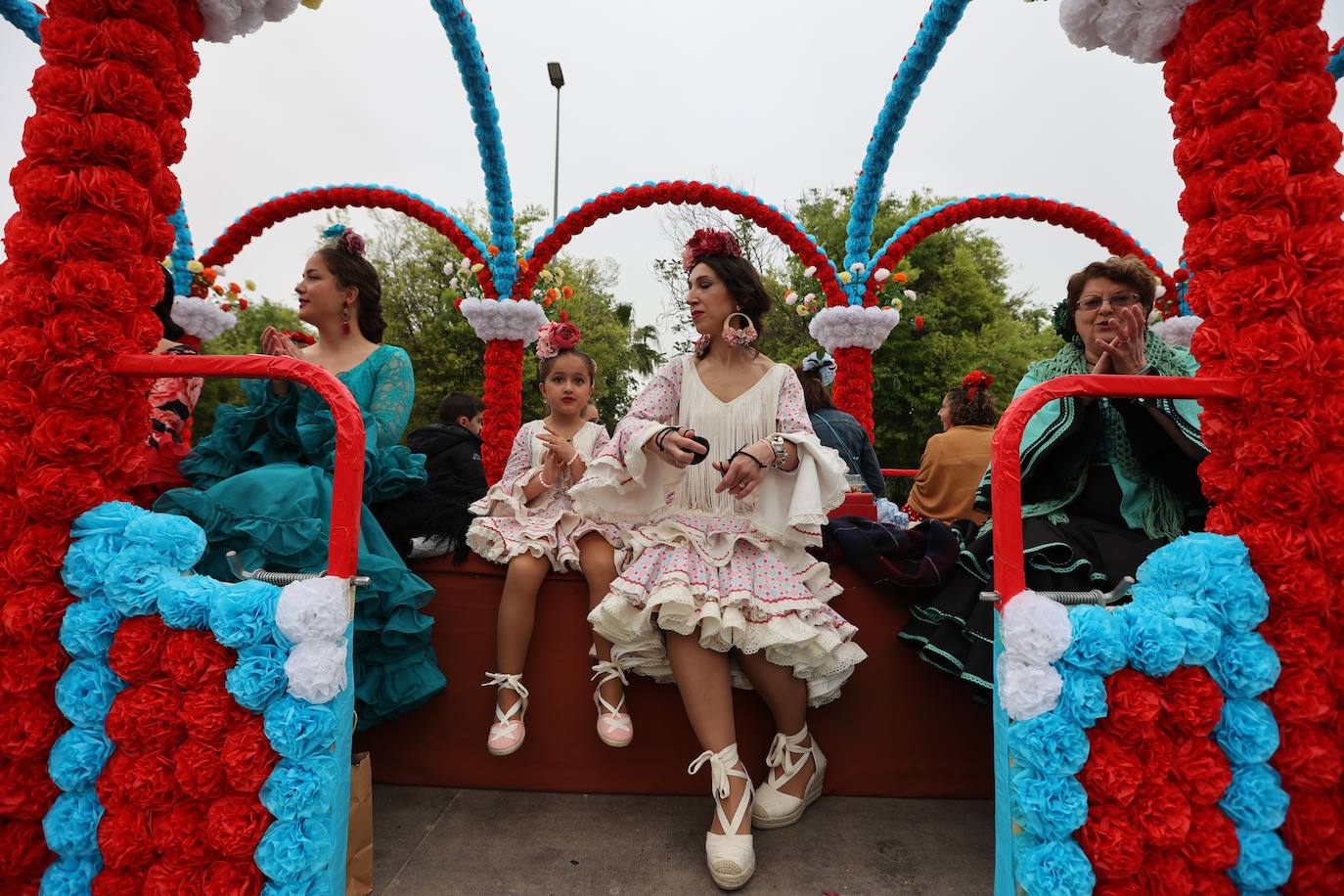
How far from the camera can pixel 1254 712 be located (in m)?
1.50

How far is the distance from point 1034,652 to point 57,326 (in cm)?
232

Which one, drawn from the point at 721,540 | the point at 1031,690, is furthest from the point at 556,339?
the point at 1031,690

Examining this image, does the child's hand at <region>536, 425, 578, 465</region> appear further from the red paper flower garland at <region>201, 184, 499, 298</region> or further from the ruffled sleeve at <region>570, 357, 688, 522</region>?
the red paper flower garland at <region>201, 184, 499, 298</region>

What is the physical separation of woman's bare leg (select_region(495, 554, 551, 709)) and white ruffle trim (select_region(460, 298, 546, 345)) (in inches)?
183

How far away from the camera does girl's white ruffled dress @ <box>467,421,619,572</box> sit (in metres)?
2.46

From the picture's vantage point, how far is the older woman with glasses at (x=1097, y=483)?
6.49ft

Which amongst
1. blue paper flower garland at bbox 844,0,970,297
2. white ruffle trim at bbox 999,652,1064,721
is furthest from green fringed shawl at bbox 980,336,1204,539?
blue paper flower garland at bbox 844,0,970,297

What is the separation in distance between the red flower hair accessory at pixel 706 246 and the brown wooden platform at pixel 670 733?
1181 mm

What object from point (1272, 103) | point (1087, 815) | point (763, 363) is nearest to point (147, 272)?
point (763, 363)

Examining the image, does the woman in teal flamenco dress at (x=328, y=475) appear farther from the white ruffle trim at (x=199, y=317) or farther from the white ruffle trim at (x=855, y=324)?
the white ruffle trim at (x=855, y=324)

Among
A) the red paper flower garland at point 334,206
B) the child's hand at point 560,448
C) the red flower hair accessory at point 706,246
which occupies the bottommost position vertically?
the child's hand at point 560,448

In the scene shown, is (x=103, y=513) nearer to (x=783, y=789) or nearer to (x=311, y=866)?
(x=311, y=866)

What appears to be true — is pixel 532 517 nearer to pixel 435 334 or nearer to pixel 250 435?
pixel 250 435

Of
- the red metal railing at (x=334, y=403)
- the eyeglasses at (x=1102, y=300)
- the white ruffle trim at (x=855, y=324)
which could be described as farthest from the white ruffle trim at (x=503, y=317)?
the eyeglasses at (x=1102, y=300)
